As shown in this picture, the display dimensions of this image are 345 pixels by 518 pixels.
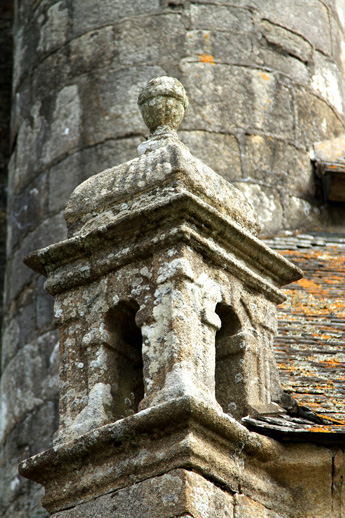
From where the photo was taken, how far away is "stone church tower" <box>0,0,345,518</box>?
29.0 feet

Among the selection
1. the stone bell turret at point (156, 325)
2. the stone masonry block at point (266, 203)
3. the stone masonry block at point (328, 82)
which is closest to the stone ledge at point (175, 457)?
the stone bell turret at point (156, 325)

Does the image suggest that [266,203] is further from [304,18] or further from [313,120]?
[304,18]

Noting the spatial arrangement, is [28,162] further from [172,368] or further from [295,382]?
[172,368]

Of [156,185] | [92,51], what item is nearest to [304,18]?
[92,51]

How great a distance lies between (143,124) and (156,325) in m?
4.07

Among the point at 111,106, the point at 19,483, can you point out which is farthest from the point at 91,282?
the point at 111,106

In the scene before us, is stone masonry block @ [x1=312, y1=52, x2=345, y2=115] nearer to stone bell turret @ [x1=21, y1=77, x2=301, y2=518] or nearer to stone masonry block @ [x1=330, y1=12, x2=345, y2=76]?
stone masonry block @ [x1=330, y1=12, x2=345, y2=76]

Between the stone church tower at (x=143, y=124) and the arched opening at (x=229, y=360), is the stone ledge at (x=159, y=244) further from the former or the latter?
the stone church tower at (x=143, y=124)

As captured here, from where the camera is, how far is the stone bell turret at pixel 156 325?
485 centimetres

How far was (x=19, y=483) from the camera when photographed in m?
8.34

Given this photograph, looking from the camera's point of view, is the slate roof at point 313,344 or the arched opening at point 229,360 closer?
the slate roof at point 313,344

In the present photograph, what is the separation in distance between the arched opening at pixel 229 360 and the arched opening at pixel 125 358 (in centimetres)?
39

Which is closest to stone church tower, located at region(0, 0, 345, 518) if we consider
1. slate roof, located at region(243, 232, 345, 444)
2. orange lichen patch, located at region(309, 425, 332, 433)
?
slate roof, located at region(243, 232, 345, 444)

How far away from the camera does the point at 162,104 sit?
6055mm
